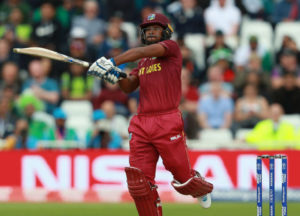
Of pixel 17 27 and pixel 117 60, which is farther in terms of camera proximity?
pixel 17 27

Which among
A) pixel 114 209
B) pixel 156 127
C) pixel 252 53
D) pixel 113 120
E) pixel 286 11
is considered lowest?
pixel 114 209

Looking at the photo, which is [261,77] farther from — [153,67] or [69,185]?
[153,67]

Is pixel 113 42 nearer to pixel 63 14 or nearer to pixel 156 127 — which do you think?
pixel 63 14

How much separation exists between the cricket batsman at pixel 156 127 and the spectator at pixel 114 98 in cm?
536

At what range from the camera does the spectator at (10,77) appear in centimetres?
1290

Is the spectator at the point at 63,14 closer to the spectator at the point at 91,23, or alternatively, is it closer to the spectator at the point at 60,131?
the spectator at the point at 91,23

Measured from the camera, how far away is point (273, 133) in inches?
445

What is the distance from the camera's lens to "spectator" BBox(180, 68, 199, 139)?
1155 cm

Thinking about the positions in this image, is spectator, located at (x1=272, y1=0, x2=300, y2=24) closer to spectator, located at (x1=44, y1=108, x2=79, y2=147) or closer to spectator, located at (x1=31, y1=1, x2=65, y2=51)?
spectator, located at (x1=31, y1=1, x2=65, y2=51)

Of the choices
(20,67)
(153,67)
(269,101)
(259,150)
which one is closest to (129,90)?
(153,67)

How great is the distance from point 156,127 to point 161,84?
379mm

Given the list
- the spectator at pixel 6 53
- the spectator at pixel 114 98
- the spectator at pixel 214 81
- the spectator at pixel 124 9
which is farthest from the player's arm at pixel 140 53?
the spectator at pixel 124 9

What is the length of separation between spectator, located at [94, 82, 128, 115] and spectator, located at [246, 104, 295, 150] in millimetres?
2107

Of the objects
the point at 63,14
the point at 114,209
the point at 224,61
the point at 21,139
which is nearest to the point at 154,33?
the point at 114,209
